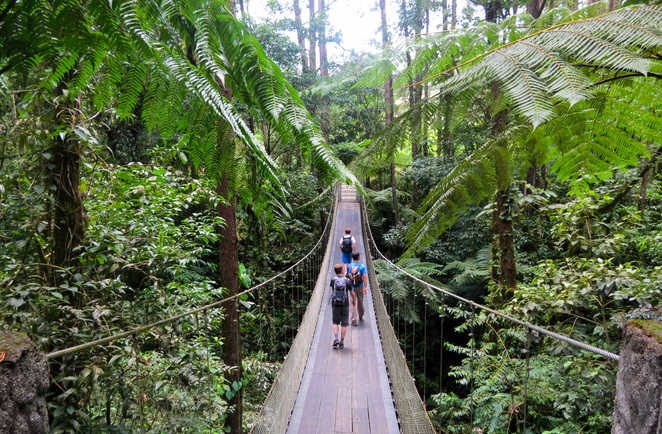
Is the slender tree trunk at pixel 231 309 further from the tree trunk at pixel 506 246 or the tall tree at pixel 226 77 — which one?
the tree trunk at pixel 506 246

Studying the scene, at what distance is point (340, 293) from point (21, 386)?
10.0 ft

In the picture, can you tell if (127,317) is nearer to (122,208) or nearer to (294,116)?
(122,208)

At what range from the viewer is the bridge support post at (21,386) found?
487 mm

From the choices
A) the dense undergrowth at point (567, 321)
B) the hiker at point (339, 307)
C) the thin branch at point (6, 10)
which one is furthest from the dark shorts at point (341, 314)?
the thin branch at point (6, 10)

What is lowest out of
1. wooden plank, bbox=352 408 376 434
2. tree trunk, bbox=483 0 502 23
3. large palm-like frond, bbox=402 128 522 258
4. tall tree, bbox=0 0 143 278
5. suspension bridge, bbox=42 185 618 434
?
wooden plank, bbox=352 408 376 434

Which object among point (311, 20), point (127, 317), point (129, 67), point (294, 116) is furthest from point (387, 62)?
point (311, 20)

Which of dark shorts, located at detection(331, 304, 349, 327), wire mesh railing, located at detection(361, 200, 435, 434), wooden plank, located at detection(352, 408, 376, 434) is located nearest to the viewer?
wire mesh railing, located at detection(361, 200, 435, 434)

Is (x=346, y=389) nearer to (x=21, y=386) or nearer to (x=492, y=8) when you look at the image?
(x=21, y=386)

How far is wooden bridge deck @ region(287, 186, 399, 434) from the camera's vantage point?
2.50 metres

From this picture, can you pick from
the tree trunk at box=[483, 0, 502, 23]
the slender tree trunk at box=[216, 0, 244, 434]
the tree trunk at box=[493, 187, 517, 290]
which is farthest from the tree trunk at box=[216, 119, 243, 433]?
the tree trunk at box=[483, 0, 502, 23]

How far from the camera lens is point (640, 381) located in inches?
18.6

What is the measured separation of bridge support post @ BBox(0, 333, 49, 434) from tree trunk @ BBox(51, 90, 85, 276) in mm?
1254

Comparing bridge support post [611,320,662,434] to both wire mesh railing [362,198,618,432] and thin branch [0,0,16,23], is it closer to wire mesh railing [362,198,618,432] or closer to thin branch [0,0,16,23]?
wire mesh railing [362,198,618,432]

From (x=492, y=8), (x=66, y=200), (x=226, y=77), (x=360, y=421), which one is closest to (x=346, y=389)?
(x=360, y=421)
